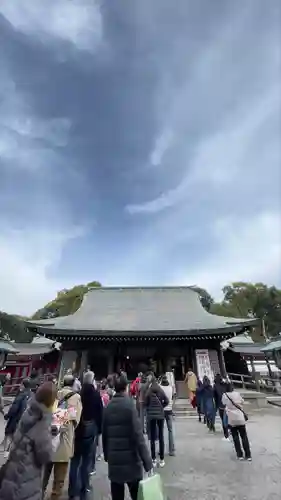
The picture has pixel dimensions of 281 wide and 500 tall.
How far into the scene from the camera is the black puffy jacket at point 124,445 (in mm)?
3232

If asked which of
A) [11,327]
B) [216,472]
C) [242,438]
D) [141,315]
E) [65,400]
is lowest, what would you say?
[216,472]

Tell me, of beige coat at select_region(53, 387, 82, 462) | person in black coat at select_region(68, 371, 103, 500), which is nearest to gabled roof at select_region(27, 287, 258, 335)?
person in black coat at select_region(68, 371, 103, 500)

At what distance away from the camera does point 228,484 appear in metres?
4.89

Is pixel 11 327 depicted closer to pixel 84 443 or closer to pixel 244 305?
pixel 244 305

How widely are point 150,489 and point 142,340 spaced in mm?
15055

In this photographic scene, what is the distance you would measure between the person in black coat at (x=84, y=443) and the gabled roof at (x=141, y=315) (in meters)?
12.5

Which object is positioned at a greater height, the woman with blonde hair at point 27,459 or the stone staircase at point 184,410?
the stone staircase at point 184,410

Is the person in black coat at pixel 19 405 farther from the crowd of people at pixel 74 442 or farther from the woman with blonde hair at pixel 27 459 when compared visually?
the woman with blonde hair at pixel 27 459

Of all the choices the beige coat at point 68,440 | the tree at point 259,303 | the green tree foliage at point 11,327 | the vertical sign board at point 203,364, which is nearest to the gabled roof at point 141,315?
the vertical sign board at point 203,364

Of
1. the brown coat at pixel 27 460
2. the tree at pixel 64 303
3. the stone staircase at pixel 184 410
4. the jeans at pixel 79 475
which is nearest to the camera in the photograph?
the brown coat at pixel 27 460

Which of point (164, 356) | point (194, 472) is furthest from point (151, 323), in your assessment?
point (194, 472)

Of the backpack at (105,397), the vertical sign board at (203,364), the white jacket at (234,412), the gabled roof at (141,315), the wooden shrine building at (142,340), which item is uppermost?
the gabled roof at (141,315)

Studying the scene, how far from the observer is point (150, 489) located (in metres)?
2.79

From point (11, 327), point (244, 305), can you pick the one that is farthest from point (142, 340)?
point (244, 305)
